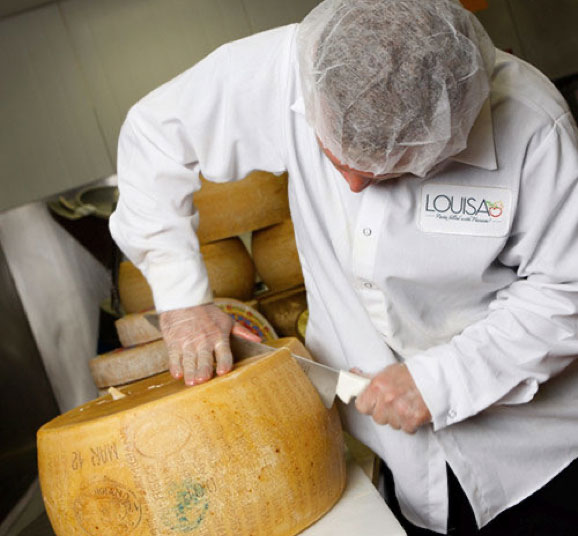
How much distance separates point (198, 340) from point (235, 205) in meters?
1.33

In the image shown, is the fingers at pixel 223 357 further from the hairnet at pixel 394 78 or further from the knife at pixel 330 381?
the hairnet at pixel 394 78

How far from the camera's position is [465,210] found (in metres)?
1.03

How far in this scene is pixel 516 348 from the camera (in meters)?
1.03

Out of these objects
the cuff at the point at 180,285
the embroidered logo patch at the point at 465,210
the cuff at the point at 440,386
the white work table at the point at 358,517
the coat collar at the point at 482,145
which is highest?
the coat collar at the point at 482,145

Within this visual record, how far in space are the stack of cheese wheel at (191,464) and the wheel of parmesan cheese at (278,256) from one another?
60.2 inches

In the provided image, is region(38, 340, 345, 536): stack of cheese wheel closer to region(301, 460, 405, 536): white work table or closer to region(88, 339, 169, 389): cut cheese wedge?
region(301, 460, 405, 536): white work table

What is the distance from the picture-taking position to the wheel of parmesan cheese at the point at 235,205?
2.39m

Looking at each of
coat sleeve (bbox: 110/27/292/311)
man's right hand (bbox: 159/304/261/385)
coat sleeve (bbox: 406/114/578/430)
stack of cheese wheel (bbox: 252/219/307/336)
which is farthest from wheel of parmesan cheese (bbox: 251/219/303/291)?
coat sleeve (bbox: 406/114/578/430)

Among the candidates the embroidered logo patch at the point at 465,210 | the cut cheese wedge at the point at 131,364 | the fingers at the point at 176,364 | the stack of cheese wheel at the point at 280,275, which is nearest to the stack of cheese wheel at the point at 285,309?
the stack of cheese wheel at the point at 280,275

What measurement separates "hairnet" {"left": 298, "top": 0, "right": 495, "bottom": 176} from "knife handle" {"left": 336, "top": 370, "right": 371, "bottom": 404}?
31 centimetres

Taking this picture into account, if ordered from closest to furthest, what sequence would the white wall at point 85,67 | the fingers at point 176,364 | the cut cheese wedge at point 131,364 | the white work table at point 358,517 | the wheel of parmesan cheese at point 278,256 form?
the white work table at point 358,517 → the fingers at point 176,364 → the cut cheese wedge at point 131,364 → the wheel of parmesan cheese at point 278,256 → the white wall at point 85,67

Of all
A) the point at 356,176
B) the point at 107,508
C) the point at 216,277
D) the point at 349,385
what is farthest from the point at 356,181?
the point at 216,277

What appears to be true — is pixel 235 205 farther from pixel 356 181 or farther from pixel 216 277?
pixel 356 181

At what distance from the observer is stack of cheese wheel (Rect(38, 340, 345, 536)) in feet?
2.85
